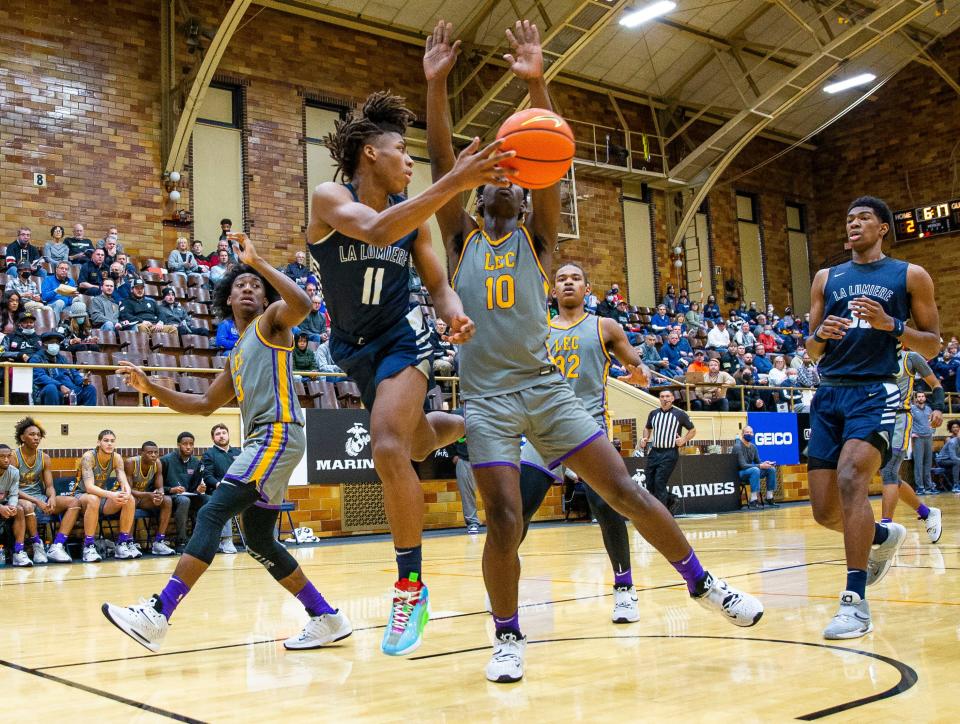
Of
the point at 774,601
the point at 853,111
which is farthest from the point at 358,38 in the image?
the point at 774,601

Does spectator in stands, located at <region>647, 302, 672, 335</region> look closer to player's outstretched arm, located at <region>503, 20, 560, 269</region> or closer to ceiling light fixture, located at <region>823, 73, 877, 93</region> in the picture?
ceiling light fixture, located at <region>823, 73, 877, 93</region>

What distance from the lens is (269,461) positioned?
4324mm

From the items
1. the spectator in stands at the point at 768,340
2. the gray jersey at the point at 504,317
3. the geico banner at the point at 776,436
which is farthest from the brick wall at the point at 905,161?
the gray jersey at the point at 504,317

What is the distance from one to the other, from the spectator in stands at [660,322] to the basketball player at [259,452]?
17.5m

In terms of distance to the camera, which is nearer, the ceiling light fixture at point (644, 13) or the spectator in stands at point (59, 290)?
the spectator in stands at point (59, 290)

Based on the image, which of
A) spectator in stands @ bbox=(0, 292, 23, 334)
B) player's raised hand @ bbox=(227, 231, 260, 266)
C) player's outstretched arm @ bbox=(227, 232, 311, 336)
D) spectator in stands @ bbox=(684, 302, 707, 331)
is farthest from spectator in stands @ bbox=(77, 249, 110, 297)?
spectator in stands @ bbox=(684, 302, 707, 331)

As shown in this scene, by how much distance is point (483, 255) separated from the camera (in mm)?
3842

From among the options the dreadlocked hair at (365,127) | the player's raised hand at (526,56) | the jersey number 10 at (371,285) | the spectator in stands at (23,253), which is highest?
the spectator in stands at (23,253)

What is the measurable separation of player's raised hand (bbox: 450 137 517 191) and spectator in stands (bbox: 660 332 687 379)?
53.7 ft

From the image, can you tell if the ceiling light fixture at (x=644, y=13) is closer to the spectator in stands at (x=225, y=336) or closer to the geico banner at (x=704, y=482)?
the geico banner at (x=704, y=482)

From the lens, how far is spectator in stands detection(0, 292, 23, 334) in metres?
12.2

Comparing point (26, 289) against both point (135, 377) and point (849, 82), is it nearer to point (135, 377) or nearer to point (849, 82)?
point (135, 377)

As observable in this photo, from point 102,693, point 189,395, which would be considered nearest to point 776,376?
point 189,395

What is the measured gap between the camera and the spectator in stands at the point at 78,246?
14938 millimetres
